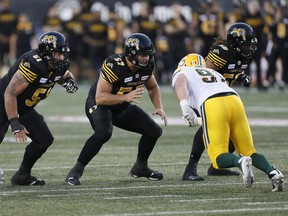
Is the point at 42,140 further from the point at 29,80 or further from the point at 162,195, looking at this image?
the point at 162,195

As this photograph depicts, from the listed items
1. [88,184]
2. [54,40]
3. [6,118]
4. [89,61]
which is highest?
[54,40]

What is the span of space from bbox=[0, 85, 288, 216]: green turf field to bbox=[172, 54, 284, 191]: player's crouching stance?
0.25m

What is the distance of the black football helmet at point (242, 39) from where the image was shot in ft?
29.7

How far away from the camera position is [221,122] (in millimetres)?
7988

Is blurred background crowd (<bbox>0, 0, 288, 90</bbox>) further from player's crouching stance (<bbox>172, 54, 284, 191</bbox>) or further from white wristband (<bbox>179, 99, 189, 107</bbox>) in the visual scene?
white wristband (<bbox>179, 99, 189, 107</bbox>)

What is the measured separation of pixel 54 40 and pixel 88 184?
1332mm

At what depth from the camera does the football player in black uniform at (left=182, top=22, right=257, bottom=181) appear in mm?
9117

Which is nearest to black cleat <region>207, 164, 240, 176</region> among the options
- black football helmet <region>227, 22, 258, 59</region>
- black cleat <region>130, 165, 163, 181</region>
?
black cleat <region>130, 165, 163, 181</region>

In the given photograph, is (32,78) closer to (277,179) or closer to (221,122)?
(221,122)

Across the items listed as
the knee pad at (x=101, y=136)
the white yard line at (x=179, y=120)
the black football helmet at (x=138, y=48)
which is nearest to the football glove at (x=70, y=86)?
the knee pad at (x=101, y=136)

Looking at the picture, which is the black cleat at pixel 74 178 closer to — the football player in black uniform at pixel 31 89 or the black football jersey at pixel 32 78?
the football player in black uniform at pixel 31 89

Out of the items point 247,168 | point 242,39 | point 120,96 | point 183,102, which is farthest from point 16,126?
point 242,39

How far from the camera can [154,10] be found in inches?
Answer: 1049

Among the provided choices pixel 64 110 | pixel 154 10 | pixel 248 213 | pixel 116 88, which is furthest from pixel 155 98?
pixel 154 10
